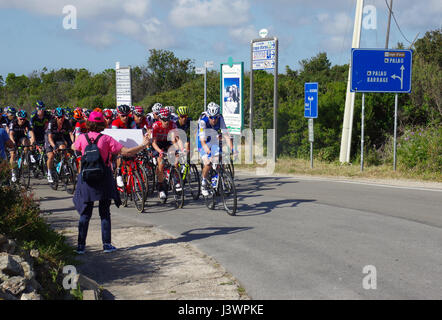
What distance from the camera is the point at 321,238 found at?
8156 millimetres

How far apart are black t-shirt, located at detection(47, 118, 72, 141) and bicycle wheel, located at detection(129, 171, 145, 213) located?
3.40 meters

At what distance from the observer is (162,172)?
37.7 feet

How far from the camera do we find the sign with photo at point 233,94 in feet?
68.1

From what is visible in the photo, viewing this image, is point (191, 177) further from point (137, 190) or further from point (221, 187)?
point (221, 187)

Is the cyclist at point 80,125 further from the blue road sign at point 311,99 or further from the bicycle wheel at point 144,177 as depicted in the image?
the blue road sign at point 311,99

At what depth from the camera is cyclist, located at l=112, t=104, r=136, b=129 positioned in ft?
37.8

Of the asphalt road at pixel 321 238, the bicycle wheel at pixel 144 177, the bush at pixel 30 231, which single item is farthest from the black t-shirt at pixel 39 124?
the bush at pixel 30 231

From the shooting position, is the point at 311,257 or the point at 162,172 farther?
the point at 162,172

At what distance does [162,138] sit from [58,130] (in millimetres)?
3403

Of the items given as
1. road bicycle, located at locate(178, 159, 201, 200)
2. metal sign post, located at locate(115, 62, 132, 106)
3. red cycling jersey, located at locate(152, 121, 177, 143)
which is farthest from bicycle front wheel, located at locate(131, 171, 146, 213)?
metal sign post, located at locate(115, 62, 132, 106)

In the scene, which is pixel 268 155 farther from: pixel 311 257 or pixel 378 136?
pixel 311 257
